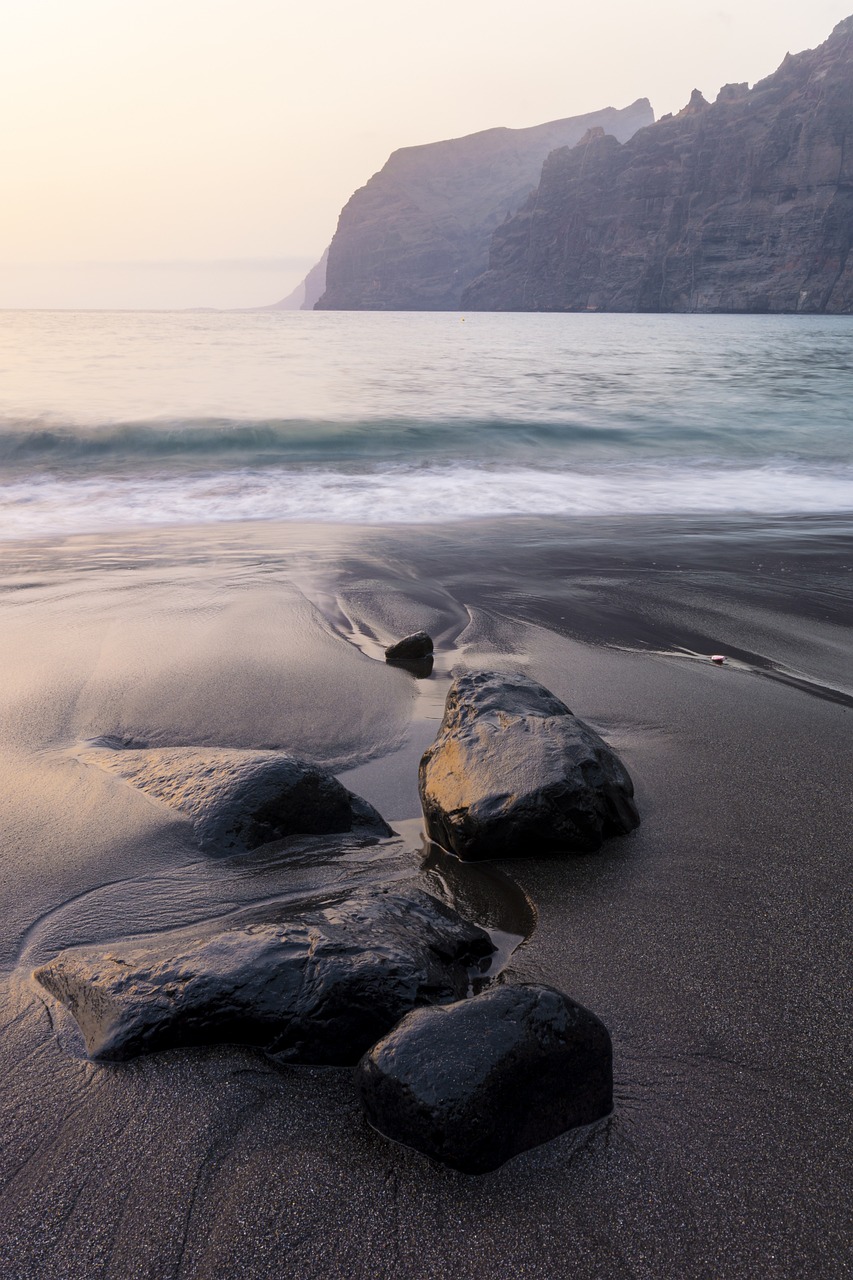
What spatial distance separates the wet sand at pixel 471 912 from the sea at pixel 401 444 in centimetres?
363

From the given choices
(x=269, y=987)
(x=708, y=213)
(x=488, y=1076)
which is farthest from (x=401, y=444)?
(x=708, y=213)

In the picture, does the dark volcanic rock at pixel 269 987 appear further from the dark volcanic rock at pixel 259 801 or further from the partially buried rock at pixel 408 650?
the partially buried rock at pixel 408 650

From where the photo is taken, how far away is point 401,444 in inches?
466

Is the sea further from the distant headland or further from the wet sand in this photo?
the distant headland

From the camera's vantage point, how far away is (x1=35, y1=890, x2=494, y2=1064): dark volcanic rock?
5.41 feet

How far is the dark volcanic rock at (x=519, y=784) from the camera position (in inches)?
93.3

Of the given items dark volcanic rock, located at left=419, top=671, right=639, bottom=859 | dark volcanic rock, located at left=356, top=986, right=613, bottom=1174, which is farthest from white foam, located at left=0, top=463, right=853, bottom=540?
dark volcanic rock, located at left=356, top=986, right=613, bottom=1174

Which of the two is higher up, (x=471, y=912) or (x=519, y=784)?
(x=519, y=784)

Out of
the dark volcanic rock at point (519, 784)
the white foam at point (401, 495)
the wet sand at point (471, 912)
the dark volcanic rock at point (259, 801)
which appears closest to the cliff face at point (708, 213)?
the white foam at point (401, 495)

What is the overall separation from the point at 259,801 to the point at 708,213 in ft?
428

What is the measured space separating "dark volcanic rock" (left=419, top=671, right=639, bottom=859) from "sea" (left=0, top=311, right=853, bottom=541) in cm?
498

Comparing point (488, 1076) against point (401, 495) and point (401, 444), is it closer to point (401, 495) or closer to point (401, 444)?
point (401, 495)

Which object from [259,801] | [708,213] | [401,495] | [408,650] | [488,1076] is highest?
[708,213]

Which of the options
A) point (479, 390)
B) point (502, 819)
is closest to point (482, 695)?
point (502, 819)
